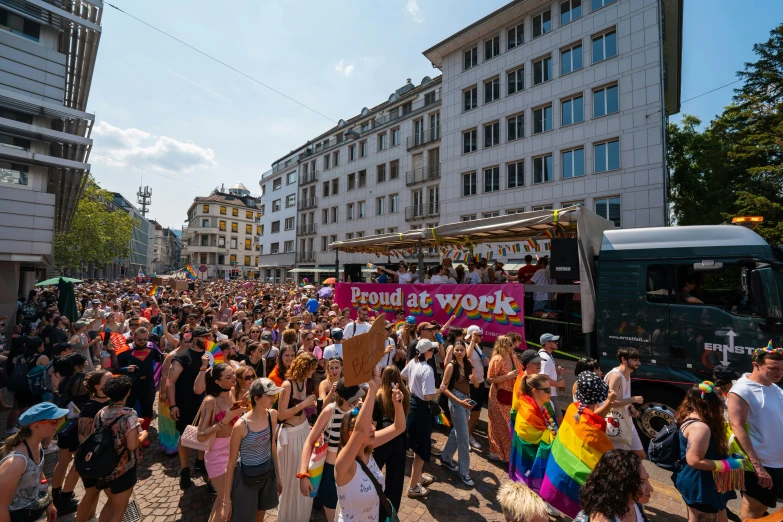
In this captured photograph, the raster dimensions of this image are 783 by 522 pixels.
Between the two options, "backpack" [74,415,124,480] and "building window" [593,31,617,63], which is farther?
"building window" [593,31,617,63]

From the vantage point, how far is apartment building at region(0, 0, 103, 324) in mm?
11484

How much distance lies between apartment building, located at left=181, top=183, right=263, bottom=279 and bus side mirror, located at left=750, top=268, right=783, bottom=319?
70772mm

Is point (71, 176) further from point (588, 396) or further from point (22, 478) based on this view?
point (588, 396)

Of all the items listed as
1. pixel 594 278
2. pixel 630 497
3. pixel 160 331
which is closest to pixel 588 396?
pixel 630 497

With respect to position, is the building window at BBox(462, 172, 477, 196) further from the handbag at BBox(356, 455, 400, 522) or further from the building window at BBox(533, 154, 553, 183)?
the handbag at BBox(356, 455, 400, 522)

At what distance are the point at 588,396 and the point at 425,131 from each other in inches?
1134

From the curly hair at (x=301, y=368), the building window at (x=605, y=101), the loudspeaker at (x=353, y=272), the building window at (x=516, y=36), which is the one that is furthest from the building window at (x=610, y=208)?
the curly hair at (x=301, y=368)

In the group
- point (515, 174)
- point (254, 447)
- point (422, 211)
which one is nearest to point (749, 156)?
point (515, 174)

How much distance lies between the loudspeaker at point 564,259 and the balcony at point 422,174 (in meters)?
23.1

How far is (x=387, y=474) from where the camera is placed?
12.3 ft

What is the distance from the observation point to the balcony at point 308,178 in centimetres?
4253

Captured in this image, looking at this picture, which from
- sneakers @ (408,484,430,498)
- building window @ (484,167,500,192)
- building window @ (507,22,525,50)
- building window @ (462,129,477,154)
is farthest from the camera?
building window @ (462,129,477,154)

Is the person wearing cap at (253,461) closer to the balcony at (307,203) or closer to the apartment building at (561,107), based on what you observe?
the apartment building at (561,107)

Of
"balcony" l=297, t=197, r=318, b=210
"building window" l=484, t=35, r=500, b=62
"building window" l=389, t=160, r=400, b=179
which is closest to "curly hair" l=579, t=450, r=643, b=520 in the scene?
"building window" l=484, t=35, r=500, b=62
